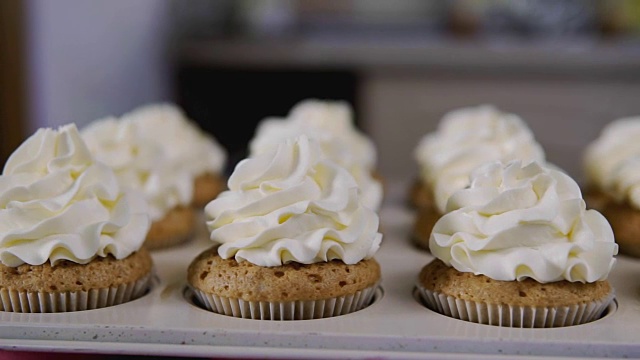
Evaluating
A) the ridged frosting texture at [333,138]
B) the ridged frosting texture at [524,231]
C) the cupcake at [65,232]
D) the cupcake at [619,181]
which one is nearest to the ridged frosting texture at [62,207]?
the cupcake at [65,232]

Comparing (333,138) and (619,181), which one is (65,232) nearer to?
(333,138)

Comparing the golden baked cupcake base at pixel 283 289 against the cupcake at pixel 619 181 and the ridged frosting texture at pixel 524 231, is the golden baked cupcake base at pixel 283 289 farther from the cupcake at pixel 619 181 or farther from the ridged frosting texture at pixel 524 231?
the cupcake at pixel 619 181

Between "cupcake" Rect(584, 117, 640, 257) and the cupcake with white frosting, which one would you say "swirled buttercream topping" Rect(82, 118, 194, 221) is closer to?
the cupcake with white frosting

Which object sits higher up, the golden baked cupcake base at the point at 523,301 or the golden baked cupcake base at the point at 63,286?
the golden baked cupcake base at the point at 523,301

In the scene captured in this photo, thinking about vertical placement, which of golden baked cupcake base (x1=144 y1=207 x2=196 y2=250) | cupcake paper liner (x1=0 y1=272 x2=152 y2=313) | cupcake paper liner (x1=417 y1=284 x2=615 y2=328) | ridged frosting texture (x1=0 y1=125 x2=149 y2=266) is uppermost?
ridged frosting texture (x1=0 y1=125 x2=149 y2=266)

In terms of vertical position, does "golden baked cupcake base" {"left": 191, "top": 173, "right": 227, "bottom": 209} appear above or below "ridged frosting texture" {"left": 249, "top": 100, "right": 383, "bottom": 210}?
below

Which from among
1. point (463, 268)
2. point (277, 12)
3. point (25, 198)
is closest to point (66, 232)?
point (25, 198)

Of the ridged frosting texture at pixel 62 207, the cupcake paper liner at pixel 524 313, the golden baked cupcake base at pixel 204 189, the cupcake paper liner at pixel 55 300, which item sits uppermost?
the ridged frosting texture at pixel 62 207

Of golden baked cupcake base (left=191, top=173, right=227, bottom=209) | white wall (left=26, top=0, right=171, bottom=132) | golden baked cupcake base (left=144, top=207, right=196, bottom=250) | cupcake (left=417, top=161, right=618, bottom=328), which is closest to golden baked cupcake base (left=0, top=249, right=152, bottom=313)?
golden baked cupcake base (left=144, top=207, right=196, bottom=250)
